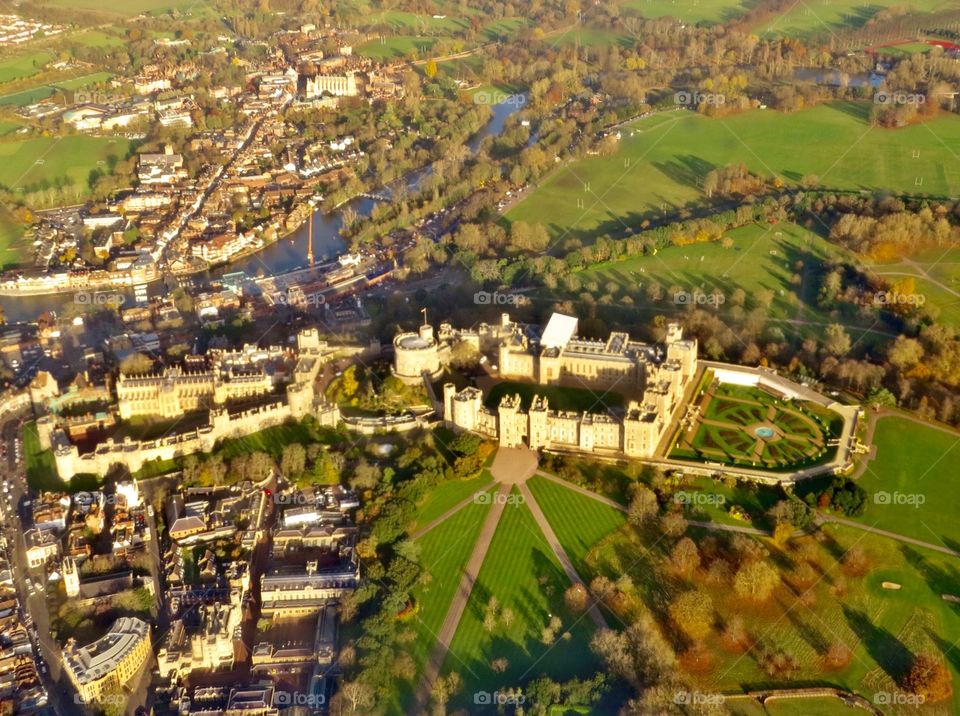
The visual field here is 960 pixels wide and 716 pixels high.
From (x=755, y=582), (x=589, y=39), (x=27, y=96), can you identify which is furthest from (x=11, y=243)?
(x=589, y=39)

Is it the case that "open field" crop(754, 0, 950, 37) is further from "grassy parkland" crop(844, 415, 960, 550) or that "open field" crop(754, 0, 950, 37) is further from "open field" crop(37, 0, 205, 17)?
"grassy parkland" crop(844, 415, 960, 550)

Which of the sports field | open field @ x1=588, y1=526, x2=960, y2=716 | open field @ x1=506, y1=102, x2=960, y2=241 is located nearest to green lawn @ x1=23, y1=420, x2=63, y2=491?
open field @ x1=588, y1=526, x2=960, y2=716

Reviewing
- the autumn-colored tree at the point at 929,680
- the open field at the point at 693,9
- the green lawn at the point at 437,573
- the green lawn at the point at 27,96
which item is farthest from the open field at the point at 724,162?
the green lawn at the point at 27,96

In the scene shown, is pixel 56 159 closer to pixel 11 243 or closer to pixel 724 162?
pixel 11 243

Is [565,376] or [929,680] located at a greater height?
[565,376]

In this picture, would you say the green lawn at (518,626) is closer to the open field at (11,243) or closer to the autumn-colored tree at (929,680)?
the autumn-colored tree at (929,680)
